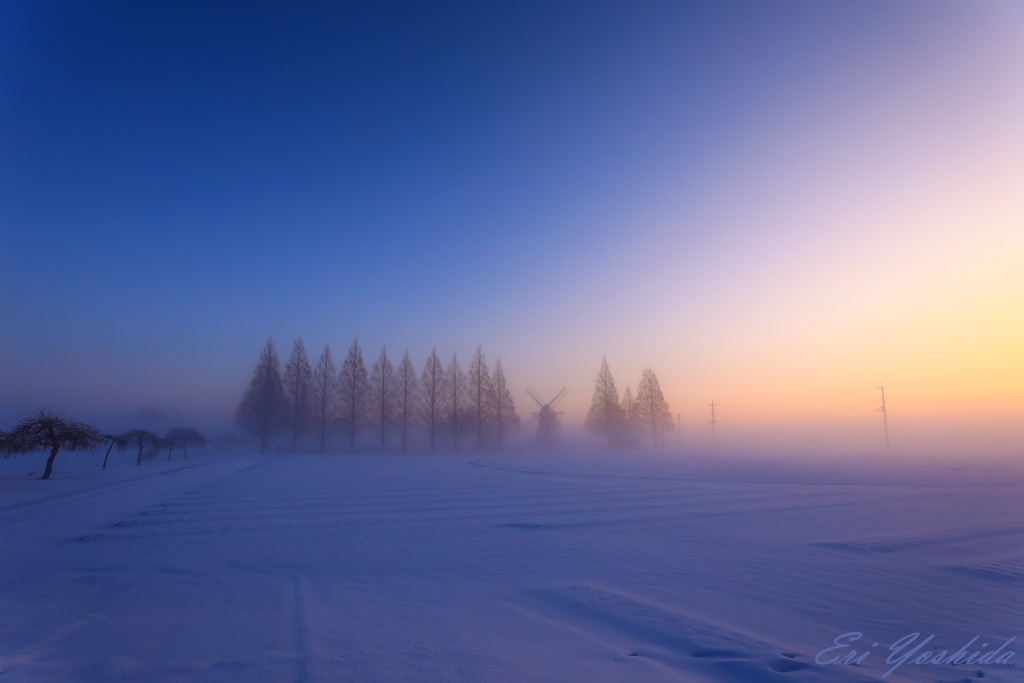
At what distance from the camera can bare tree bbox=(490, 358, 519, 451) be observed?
4988cm

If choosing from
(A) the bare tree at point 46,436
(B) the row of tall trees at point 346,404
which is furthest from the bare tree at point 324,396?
(A) the bare tree at point 46,436

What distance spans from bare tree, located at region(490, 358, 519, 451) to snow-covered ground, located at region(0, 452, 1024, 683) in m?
38.8

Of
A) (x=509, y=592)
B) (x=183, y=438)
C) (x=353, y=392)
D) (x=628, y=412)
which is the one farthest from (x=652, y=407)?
(x=509, y=592)

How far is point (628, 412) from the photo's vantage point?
57281 millimetres

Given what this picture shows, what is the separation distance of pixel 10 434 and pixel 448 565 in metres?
25.6

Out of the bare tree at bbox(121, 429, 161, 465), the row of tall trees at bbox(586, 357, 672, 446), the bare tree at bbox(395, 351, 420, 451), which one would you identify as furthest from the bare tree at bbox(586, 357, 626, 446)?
the bare tree at bbox(121, 429, 161, 465)

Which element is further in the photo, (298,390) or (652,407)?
(652,407)

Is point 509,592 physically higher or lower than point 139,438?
lower

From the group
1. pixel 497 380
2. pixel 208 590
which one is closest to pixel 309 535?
pixel 208 590

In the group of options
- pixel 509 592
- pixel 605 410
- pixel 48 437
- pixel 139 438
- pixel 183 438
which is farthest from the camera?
pixel 605 410

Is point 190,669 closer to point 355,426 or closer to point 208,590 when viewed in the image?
point 208,590

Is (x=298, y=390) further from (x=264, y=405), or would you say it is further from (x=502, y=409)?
(x=502, y=409)

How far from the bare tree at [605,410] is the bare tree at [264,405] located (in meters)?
31.4

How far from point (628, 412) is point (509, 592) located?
5397 cm
